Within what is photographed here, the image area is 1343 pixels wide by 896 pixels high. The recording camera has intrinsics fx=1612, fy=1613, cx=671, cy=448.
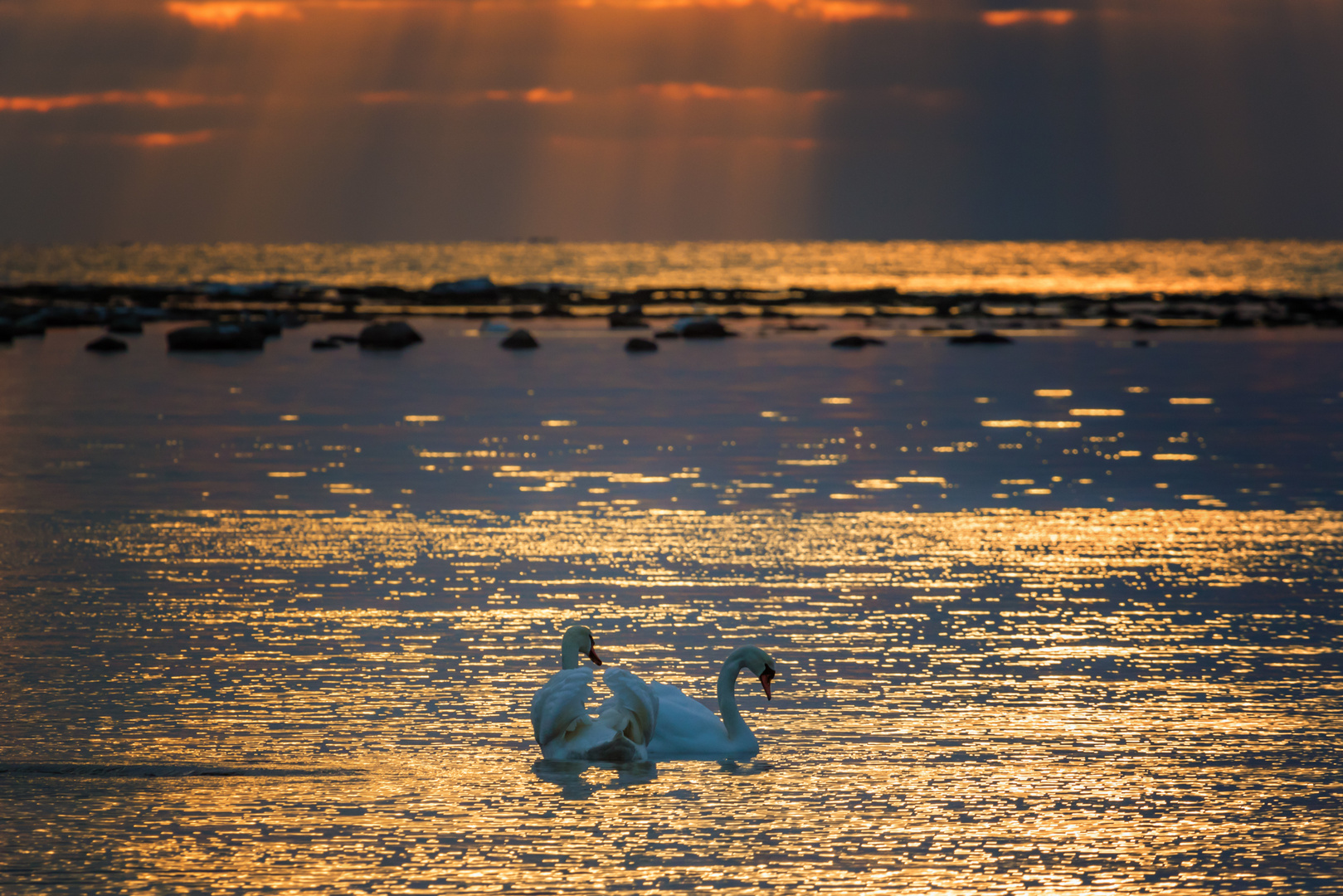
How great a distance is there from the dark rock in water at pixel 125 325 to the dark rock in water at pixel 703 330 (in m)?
18.5

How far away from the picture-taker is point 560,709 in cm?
830

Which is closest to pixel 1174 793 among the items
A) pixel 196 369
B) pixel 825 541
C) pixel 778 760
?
pixel 778 760

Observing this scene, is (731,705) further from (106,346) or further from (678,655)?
(106,346)

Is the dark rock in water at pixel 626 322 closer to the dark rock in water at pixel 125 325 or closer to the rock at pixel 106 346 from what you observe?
the dark rock in water at pixel 125 325

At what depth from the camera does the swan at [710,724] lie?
8.49m

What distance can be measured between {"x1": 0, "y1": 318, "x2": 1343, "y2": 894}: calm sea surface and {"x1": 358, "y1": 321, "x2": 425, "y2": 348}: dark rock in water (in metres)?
22.9

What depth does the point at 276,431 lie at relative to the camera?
24.7 m

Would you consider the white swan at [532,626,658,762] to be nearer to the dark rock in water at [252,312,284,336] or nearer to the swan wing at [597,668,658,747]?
the swan wing at [597,668,658,747]

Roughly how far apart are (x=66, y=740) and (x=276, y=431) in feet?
54.4

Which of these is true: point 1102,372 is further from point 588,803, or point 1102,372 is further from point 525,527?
point 588,803

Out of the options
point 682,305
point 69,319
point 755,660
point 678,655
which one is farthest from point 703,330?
point 755,660

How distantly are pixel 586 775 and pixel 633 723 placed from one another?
1.22 ft

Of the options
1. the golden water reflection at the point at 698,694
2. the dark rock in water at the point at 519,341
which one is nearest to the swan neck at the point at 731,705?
the golden water reflection at the point at 698,694

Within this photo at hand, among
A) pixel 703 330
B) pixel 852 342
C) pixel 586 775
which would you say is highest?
pixel 703 330
